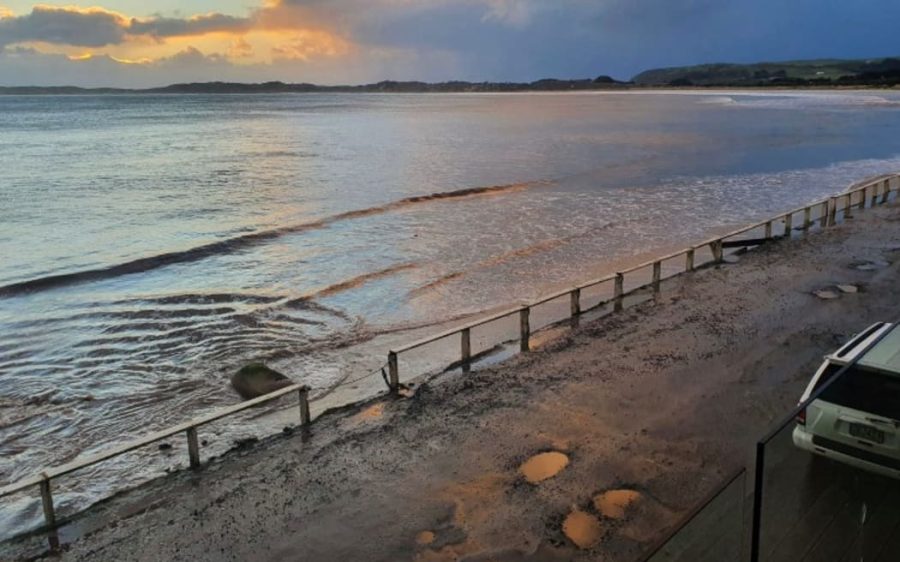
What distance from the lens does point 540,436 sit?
32.8ft

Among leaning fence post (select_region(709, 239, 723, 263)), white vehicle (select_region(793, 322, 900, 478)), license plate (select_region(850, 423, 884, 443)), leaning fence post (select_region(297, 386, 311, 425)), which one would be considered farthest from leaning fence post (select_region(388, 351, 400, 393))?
leaning fence post (select_region(709, 239, 723, 263))

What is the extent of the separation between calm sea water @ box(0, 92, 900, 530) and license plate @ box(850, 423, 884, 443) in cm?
889

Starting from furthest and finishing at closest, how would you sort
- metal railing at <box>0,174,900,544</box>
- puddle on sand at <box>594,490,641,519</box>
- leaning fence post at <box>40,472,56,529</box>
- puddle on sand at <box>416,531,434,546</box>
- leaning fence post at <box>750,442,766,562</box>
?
metal railing at <box>0,174,900,544</box>, leaning fence post at <box>40,472,56,529</box>, puddle on sand at <box>594,490,641,519</box>, puddle on sand at <box>416,531,434,546</box>, leaning fence post at <box>750,442,766,562</box>

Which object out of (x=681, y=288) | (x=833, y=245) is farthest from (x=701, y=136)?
(x=681, y=288)

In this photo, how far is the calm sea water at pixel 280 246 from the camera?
47.8 ft

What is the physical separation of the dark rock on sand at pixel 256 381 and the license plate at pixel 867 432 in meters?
9.80

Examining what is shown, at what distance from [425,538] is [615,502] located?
217cm

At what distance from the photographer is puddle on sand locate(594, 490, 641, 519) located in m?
7.89

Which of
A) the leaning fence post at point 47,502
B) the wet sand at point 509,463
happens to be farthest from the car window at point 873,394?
the leaning fence post at point 47,502

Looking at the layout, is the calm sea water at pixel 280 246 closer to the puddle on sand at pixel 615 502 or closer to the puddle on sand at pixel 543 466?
the puddle on sand at pixel 543 466

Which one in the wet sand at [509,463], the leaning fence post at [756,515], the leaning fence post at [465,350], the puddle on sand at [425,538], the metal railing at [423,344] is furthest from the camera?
the leaning fence post at [465,350]

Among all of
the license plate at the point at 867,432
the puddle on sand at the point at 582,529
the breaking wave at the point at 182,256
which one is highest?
the license plate at the point at 867,432

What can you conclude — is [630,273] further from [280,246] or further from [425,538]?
[425,538]

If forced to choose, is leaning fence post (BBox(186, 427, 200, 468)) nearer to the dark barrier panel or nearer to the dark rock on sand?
the dark rock on sand
